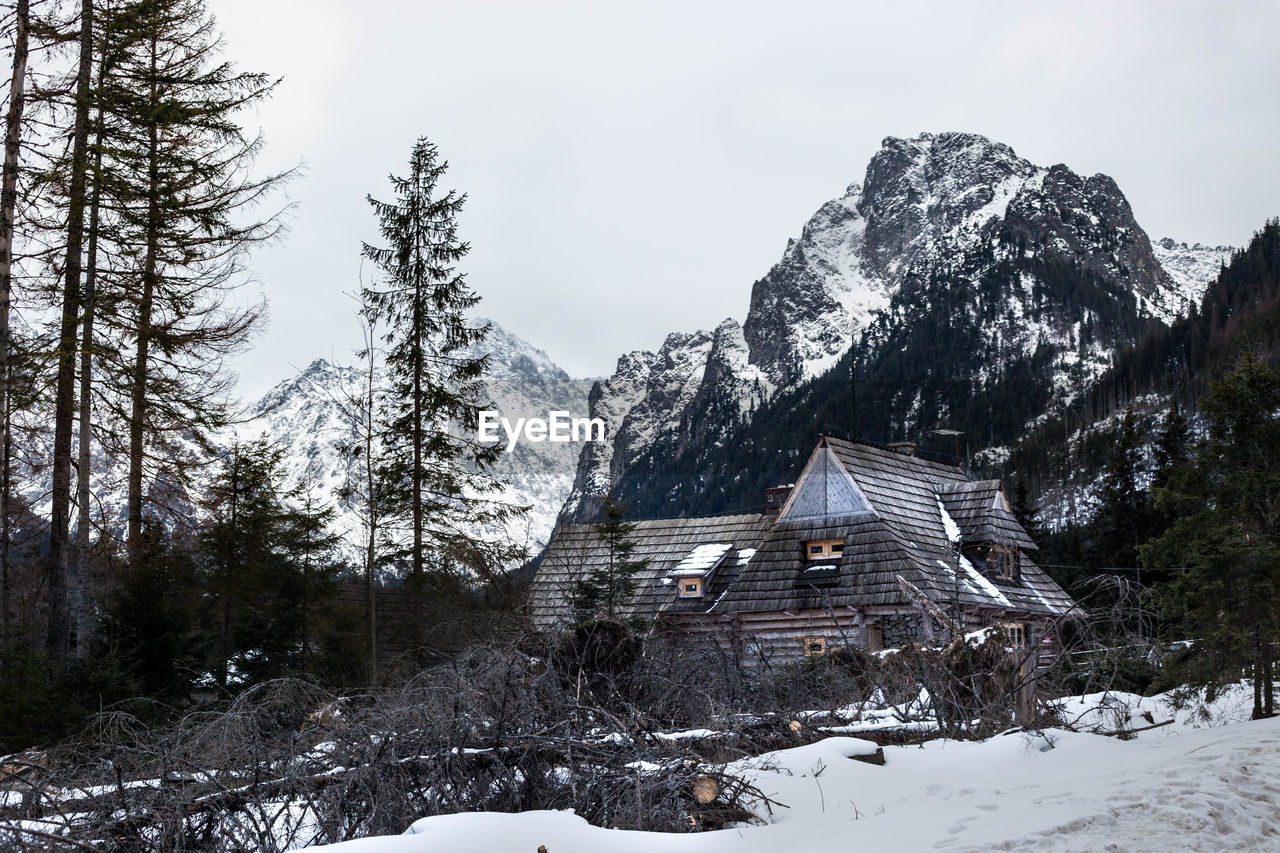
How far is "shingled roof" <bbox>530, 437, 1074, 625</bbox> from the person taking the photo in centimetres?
2775

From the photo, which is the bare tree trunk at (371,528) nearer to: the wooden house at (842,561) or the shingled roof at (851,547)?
the wooden house at (842,561)

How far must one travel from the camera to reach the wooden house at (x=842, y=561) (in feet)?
89.4

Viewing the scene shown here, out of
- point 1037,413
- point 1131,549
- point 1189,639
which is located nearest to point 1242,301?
point 1037,413

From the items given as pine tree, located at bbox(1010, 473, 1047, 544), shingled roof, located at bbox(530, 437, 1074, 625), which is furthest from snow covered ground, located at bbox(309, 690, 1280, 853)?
pine tree, located at bbox(1010, 473, 1047, 544)

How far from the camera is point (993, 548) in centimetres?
3075

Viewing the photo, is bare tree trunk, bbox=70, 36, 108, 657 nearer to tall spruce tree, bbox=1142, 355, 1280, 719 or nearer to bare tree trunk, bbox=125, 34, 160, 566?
bare tree trunk, bbox=125, 34, 160, 566

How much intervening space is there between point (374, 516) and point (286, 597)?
2.10 metres

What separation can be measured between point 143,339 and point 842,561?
1774 centimetres

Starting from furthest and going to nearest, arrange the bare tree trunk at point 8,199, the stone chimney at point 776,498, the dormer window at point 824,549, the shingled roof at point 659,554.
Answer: the stone chimney at point 776,498 → the shingled roof at point 659,554 → the dormer window at point 824,549 → the bare tree trunk at point 8,199

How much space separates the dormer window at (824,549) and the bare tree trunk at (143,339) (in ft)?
56.1

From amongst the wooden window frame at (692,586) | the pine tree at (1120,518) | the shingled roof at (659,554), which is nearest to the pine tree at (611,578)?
the shingled roof at (659,554)

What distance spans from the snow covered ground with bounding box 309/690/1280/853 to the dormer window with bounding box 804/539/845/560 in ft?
61.9

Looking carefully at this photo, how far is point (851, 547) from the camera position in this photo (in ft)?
94.7

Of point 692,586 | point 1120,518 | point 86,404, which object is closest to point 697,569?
point 692,586
